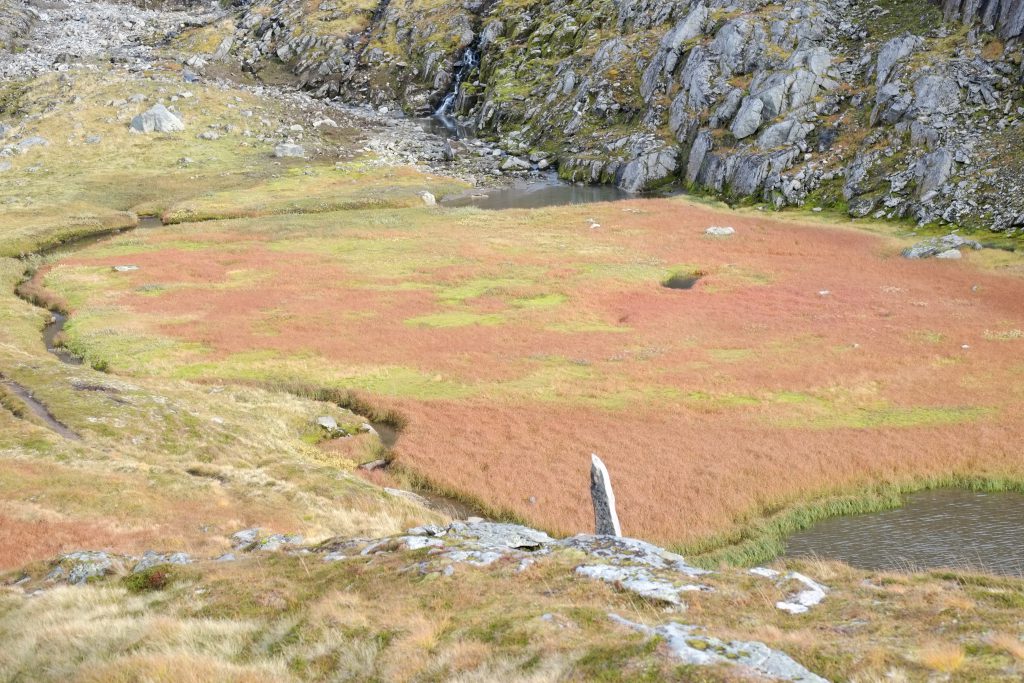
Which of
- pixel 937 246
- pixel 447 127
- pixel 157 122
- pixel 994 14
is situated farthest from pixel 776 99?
pixel 157 122

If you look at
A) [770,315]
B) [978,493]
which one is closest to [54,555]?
[978,493]

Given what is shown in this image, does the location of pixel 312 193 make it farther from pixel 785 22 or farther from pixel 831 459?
pixel 831 459

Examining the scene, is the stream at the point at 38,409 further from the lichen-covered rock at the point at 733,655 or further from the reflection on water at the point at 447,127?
the reflection on water at the point at 447,127

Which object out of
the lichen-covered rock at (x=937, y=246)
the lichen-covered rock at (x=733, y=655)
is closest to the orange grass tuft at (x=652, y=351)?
the lichen-covered rock at (x=937, y=246)

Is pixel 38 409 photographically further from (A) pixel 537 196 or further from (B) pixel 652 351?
(A) pixel 537 196

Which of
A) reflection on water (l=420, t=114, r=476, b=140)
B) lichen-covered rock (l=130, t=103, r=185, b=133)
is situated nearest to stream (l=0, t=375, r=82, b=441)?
lichen-covered rock (l=130, t=103, r=185, b=133)

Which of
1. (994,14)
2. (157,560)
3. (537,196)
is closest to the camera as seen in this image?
(157,560)
